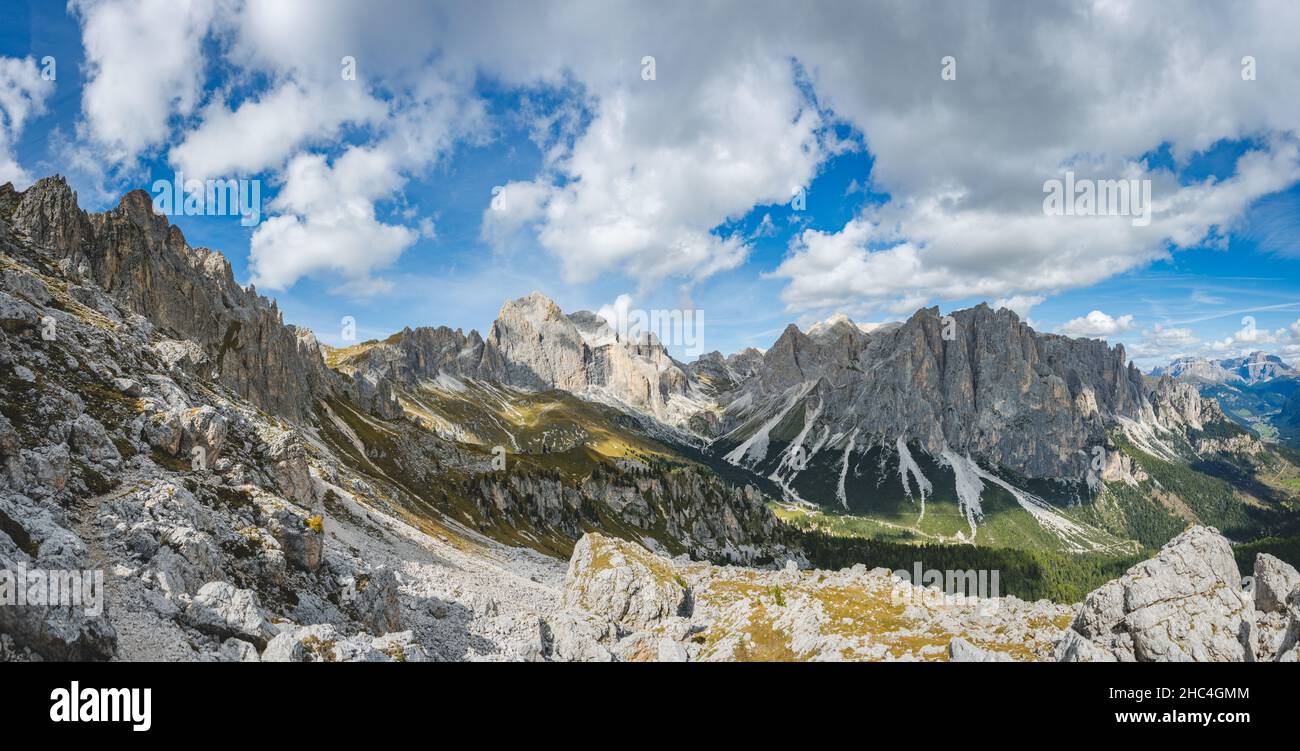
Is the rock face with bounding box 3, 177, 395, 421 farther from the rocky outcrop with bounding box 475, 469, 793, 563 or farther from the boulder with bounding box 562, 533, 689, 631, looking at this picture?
the boulder with bounding box 562, 533, 689, 631

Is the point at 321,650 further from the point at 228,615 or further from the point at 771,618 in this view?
the point at 771,618

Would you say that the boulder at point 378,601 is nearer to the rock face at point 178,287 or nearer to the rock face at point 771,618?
the rock face at point 771,618

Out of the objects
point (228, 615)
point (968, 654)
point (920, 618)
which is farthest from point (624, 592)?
point (228, 615)

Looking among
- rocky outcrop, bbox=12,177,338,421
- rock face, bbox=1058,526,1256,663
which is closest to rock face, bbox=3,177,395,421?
rocky outcrop, bbox=12,177,338,421

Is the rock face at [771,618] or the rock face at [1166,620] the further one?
the rock face at [771,618]

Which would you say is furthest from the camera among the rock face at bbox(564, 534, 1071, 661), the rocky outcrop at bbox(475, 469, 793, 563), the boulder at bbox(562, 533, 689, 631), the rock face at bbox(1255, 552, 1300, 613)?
the rocky outcrop at bbox(475, 469, 793, 563)

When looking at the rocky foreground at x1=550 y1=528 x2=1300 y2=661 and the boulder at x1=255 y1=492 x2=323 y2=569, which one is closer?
the rocky foreground at x1=550 y1=528 x2=1300 y2=661

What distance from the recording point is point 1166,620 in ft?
110

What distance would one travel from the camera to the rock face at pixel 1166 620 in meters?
32.5

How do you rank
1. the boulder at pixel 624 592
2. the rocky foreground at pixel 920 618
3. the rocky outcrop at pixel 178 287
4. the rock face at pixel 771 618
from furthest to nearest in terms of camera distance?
the rocky outcrop at pixel 178 287 < the boulder at pixel 624 592 < the rock face at pixel 771 618 < the rocky foreground at pixel 920 618

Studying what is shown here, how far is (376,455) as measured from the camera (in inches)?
Result: 4894

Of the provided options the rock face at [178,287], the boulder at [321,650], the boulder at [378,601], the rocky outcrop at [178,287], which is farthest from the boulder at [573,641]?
the rocky outcrop at [178,287]

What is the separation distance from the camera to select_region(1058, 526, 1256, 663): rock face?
107 feet
